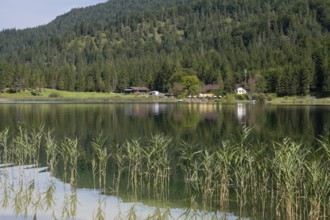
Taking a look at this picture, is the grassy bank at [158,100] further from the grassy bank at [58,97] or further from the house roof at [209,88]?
the house roof at [209,88]

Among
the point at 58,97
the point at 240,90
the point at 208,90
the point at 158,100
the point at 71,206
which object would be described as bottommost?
the point at 71,206

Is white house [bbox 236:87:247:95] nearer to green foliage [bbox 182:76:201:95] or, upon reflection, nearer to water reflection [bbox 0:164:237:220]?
green foliage [bbox 182:76:201:95]

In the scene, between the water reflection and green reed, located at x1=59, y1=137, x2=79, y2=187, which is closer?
the water reflection

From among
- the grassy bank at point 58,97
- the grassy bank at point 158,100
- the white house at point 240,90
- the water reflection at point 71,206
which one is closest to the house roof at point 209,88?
the white house at point 240,90

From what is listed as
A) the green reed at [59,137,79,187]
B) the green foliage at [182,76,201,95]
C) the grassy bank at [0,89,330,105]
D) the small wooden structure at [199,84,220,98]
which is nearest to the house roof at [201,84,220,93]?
the small wooden structure at [199,84,220,98]

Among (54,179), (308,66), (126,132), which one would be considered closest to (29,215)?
(54,179)

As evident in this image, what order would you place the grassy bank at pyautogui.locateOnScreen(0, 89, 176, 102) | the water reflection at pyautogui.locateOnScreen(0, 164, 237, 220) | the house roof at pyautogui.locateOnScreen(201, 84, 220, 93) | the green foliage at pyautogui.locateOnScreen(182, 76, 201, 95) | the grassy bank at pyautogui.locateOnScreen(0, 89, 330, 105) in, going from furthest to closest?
the house roof at pyautogui.locateOnScreen(201, 84, 220, 93) < the green foliage at pyautogui.locateOnScreen(182, 76, 201, 95) < the grassy bank at pyautogui.locateOnScreen(0, 89, 176, 102) < the grassy bank at pyautogui.locateOnScreen(0, 89, 330, 105) < the water reflection at pyautogui.locateOnScreen(0, 164, 237, 220)

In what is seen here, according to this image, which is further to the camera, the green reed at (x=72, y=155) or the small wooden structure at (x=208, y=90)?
the small wooden structure at (x=208, y=90)

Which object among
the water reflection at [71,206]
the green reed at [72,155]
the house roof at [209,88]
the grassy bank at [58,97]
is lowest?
the water reflection at [71,206]

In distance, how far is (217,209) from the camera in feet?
67.9

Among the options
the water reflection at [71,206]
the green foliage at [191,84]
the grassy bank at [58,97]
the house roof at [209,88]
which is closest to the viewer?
the water reflection at [71,206]

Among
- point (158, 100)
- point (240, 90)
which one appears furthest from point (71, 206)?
point (240, 90)

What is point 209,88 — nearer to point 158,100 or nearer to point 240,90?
point 240,90

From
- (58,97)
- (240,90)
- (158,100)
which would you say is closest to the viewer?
(158,100)
